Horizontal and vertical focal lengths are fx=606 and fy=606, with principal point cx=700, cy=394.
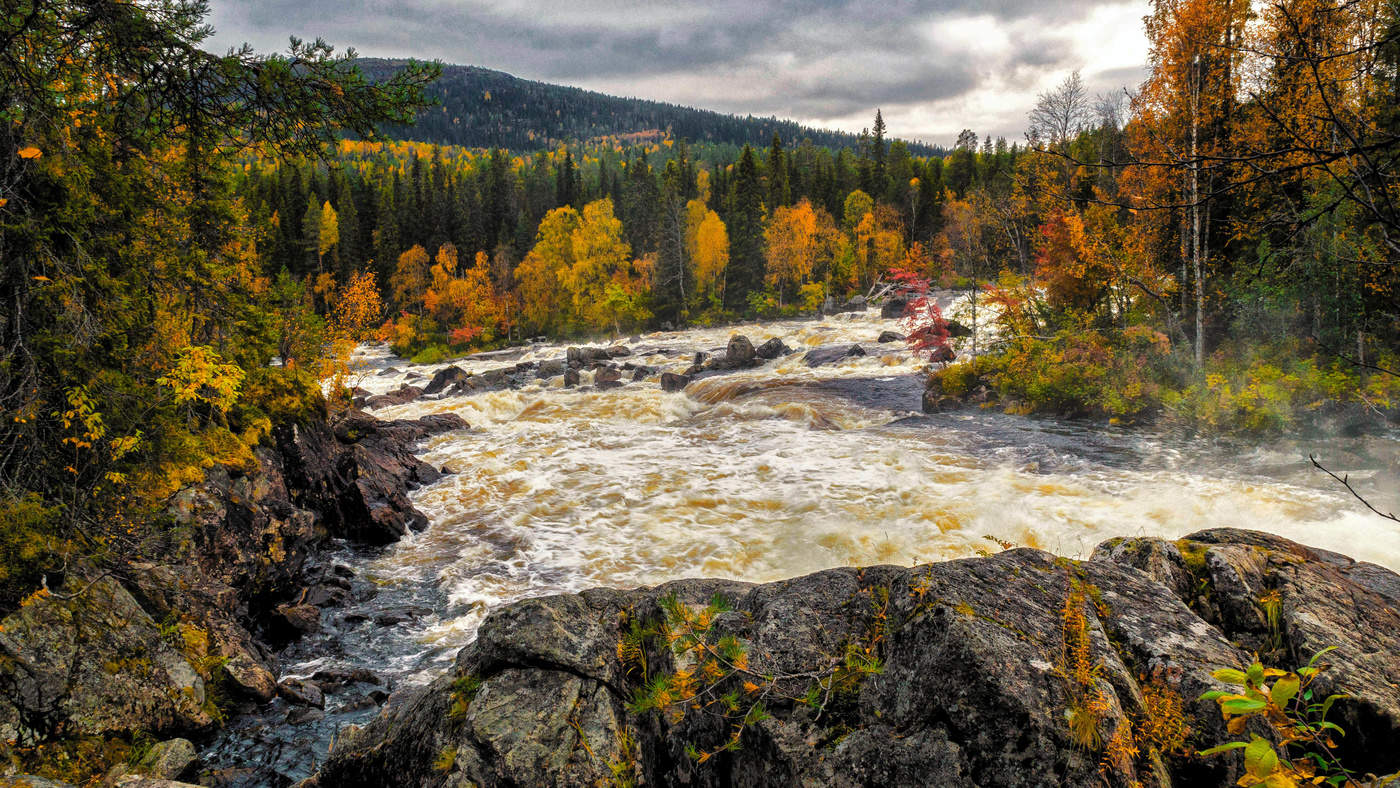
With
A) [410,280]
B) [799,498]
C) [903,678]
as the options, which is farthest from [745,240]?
[903,678]

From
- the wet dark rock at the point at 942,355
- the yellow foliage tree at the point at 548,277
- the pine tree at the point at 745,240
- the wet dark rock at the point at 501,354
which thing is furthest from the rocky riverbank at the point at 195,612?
the pine tree at the point at 745,240

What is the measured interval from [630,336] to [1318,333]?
44.9 metres

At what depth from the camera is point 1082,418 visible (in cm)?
1905

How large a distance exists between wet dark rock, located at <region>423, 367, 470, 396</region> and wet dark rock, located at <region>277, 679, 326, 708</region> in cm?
2596

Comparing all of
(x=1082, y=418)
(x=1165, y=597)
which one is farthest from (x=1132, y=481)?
(x=1165, y=597)

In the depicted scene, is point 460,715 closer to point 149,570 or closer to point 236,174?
point 149,570

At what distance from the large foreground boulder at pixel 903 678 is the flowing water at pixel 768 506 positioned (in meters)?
4.12

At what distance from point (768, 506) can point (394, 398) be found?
23.7 metres

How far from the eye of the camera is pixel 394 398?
3022 cm

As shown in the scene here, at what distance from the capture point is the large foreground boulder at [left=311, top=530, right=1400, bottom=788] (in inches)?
129

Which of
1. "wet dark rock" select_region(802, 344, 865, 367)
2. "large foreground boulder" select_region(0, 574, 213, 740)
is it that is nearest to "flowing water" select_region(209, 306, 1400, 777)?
"large foreground boulder" select_region(0, 574, 213, 740)

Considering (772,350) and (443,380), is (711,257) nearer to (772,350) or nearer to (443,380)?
(772,350)

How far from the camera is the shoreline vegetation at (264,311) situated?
5203mm

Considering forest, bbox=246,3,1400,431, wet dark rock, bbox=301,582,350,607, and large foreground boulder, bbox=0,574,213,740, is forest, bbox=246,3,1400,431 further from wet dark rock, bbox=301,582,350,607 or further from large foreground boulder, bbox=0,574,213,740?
wet dark rock, bbox=301,582,350,607
